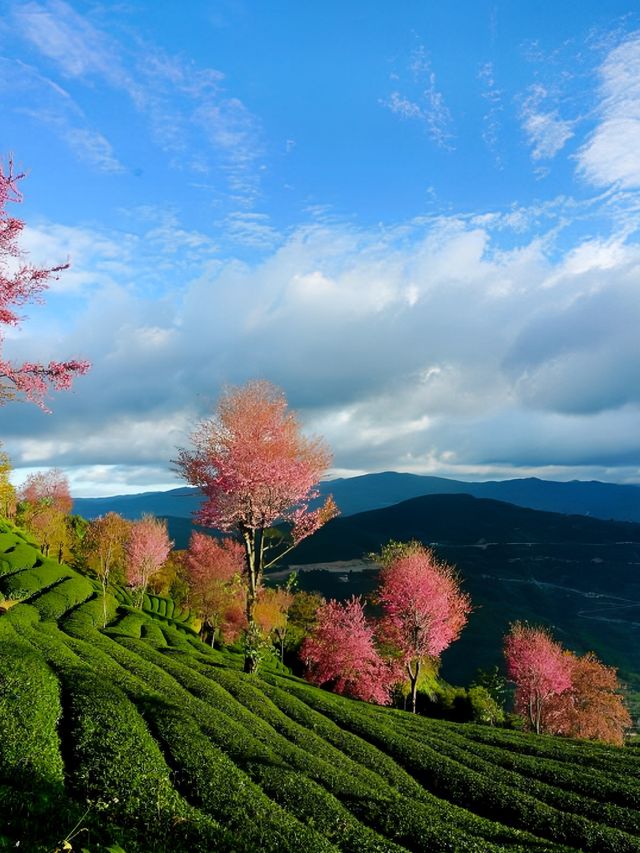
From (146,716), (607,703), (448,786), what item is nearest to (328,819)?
(448,786)

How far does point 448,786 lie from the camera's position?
22.0m

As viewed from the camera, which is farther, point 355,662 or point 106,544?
point 106,544

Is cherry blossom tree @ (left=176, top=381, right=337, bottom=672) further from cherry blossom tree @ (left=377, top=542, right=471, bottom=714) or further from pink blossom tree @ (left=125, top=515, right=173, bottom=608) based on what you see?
pink blossom tree @ (left=125, top=515, right=173, bottom=608)

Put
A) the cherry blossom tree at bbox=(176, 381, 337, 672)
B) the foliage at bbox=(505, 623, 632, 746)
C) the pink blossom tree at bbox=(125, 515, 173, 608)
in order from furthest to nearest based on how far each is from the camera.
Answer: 1. the pink blossom tree at bbox=(125, 515, 173, 608)
2. the foliage at bbox=(505, 623, 632, 746)
3. the cherry blossom tree at bbox=(176, 381, 337, 672)

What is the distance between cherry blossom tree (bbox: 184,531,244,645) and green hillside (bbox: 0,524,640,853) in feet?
173

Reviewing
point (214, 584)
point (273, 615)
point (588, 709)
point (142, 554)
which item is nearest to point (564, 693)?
point (588, 709)

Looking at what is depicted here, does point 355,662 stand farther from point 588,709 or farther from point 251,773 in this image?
point 251,773

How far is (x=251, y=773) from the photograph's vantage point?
18.5 m

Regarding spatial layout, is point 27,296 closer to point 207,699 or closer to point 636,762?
point 207,699

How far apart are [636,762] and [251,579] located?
23632mm

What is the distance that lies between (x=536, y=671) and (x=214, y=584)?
169ft

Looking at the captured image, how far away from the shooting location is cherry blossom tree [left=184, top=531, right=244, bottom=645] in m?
87.6

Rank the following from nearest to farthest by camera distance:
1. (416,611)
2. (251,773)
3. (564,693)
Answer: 1. (251,773)
2. (416,611)
3. (564,693)

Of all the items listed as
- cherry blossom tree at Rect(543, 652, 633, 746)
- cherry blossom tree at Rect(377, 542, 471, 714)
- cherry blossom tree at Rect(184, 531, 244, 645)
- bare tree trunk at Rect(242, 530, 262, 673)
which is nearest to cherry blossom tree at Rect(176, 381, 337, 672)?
bare tree trunk at Rect(242, 530, 262, 673)
